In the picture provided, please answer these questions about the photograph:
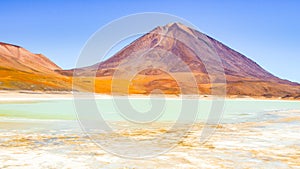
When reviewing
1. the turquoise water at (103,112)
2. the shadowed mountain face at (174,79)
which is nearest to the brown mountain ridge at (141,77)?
the shadowed mountain face at (174,79)

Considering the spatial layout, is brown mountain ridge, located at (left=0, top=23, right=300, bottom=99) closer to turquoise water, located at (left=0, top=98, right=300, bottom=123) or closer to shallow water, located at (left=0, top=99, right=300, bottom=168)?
turquoise water, located at (left=0, top=98, right=300, bottom=123)

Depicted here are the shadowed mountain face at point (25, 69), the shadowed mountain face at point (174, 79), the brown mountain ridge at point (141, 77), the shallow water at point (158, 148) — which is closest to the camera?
the shallow water at point (158, 148)

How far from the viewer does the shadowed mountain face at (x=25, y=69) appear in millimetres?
78681

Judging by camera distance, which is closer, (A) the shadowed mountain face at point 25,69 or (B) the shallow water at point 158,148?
(B) the shallow water at point 158,148

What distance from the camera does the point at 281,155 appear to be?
8.67m

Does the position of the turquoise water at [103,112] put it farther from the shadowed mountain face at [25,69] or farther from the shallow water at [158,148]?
the shadowed mountain face at [25,69]

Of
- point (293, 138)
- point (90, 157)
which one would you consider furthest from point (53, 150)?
point (293, 138)

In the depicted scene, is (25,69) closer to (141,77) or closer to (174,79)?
(141,77)

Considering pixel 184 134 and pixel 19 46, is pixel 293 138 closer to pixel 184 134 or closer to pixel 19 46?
pixel 184 134

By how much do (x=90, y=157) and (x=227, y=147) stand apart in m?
3.94

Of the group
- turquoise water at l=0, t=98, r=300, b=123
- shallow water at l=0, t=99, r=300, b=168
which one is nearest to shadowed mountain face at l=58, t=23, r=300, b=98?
turquoise water at l=0, t=98, r=300, b=123

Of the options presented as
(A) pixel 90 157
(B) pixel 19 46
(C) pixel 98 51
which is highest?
(B) pixel 19 46

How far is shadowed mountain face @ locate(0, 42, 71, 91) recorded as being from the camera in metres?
78.7

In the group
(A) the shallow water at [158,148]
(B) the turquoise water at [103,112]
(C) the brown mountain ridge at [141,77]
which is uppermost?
(C) the brown mountain ridge at [141,77]
